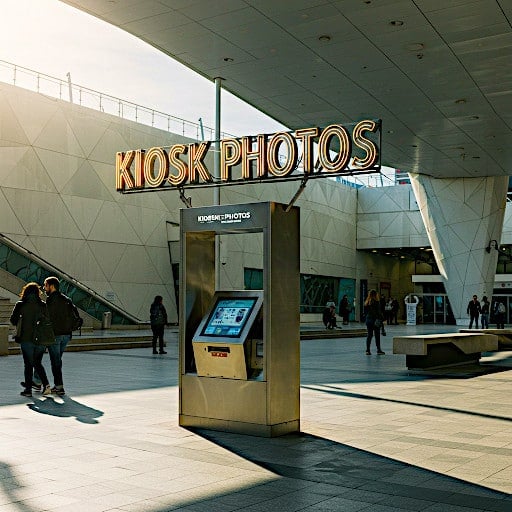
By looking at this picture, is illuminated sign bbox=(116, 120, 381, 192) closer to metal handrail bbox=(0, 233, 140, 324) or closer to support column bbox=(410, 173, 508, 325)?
metal handrail bbox=(0, 233, 140, 324)

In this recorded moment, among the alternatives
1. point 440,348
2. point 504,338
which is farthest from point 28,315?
point 504,338

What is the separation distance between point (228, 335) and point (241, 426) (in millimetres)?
1049

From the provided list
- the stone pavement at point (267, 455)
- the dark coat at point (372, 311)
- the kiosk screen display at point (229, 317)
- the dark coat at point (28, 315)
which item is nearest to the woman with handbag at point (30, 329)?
the dark coat at point (28, 315)

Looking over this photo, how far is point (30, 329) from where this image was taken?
12.2m

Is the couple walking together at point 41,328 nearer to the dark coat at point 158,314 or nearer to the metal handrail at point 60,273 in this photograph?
the dark coat at point 158,314

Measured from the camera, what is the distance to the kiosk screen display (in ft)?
30.0

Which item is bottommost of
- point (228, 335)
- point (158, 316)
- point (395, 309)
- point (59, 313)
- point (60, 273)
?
point (228, 335)

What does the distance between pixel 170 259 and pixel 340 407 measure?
97.6 feet

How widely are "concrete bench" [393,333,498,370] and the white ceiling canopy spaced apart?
23.8 ft

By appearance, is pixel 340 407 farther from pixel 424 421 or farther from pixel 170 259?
pixel 170 259

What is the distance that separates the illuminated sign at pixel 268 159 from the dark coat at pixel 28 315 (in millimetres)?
2544

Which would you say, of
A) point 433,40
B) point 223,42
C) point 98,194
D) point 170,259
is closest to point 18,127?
point 98,194

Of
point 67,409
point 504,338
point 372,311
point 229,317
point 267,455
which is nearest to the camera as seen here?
point 267,455

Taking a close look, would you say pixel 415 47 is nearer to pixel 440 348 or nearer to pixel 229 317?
pixel 440 348
